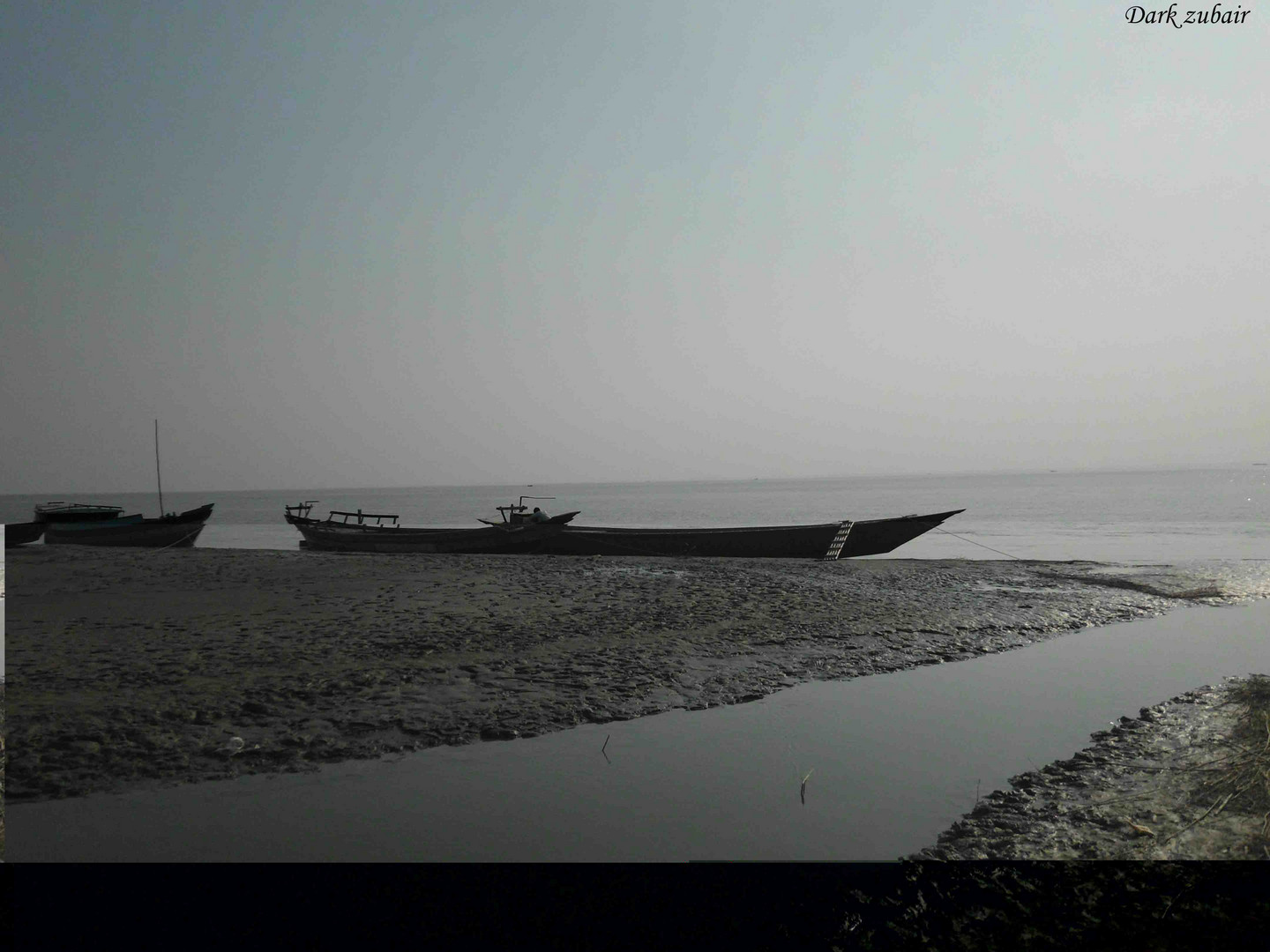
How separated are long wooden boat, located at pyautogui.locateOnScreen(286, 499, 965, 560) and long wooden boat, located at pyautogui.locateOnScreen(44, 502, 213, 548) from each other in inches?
416

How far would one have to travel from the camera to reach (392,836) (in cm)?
423

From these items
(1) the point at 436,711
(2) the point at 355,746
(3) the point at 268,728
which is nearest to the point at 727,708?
(1) the point at 436,711

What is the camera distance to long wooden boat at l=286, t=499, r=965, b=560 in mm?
20781

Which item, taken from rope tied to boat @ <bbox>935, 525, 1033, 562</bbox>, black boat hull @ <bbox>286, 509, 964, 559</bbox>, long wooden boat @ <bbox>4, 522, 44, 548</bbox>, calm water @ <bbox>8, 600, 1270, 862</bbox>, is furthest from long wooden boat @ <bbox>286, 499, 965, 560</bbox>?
long wooden boat @ <bbox>4, 522, 44, 548</bbox>

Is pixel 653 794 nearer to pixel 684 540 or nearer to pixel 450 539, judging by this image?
pixel 684 540

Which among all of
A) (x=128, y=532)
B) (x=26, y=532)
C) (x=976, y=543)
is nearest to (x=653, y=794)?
(x=976, y=543)

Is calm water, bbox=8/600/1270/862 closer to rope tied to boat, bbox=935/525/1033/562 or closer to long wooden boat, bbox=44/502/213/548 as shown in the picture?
rope tied to boat, bbox=935/525/1033/562

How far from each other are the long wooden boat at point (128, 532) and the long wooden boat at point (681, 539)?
34.7 feet

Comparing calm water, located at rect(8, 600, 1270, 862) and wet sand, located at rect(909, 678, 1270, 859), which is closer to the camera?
wet sand, located at rect(909, 678, 1270, 859)

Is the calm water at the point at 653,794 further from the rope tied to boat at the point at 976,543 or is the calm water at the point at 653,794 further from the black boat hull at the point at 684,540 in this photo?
the rope tied to boat at the point at 976,543

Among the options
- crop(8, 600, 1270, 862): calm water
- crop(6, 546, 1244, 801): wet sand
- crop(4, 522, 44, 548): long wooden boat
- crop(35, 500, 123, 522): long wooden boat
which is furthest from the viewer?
crop(35, 500, 123, 522): long wooden boat

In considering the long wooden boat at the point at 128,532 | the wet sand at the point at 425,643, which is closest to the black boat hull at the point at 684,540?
the wet sand at the point at 425,643

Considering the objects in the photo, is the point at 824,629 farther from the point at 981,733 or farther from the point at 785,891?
the point at 785,891

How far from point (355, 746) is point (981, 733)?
4521 mm
